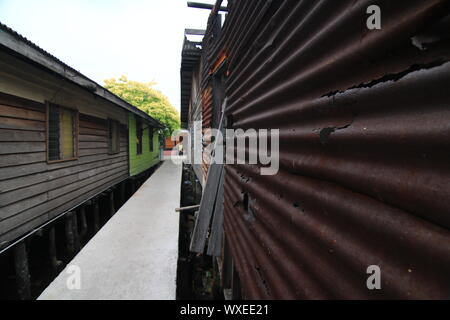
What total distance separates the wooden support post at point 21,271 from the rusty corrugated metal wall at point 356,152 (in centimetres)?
528

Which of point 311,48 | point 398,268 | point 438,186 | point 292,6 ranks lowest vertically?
point 398,268

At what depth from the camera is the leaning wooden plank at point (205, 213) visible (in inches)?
141

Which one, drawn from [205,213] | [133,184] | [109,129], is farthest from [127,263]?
[133,184]

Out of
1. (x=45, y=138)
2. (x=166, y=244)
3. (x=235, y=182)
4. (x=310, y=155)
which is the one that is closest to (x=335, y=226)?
(x=310, y=155)

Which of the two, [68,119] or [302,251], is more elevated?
[68,119]

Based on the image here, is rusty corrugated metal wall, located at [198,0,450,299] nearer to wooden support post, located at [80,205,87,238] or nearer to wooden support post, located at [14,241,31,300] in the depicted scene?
wooden support post, located at [14,241,31,300]

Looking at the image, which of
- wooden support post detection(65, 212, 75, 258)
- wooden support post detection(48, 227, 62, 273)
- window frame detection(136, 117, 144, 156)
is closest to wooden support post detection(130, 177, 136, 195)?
window frame detection(136, 117, 144, 156)

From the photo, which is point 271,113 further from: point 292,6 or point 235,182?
point 235,182

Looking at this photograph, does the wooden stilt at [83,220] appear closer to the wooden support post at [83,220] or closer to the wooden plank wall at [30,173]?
the wooden support post at [83,220]

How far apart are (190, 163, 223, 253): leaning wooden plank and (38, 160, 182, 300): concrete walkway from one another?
451mm

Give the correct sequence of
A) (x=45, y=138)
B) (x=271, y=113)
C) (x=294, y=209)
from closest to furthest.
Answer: (x=294, y=209) < (x=271, y=113) < (x=45, y=138)

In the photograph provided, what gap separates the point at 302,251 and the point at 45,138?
629 cm

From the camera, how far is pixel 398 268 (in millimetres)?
619

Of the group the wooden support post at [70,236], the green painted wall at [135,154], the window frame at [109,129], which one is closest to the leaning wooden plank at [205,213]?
the wooden support post at [70,236]
